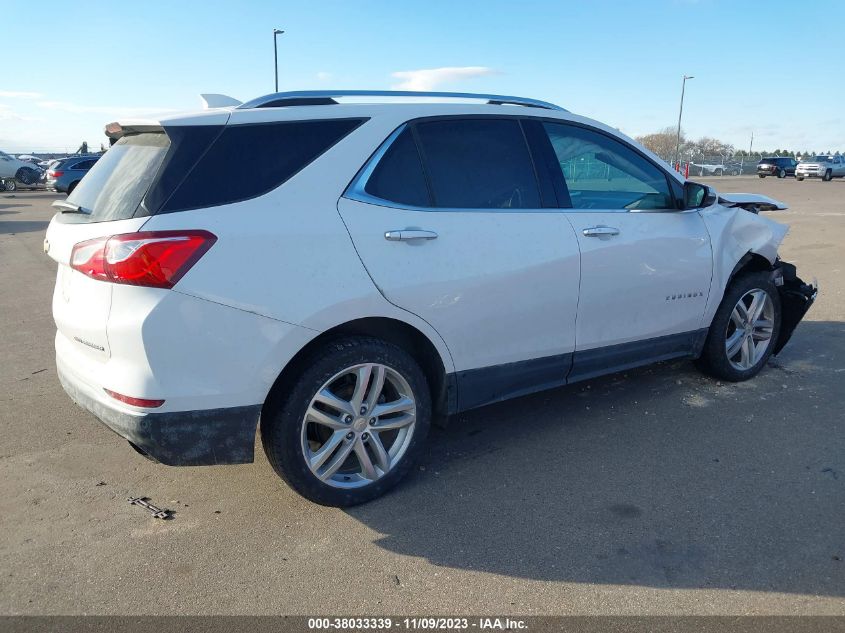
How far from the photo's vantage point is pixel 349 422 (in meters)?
3.20

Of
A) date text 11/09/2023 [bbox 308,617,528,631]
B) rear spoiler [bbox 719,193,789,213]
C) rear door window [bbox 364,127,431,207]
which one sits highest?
rear door window [bbox 364,127,431,207]

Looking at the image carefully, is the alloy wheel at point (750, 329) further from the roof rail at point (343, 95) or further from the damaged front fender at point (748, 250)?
the roof rail at point (343, 95)

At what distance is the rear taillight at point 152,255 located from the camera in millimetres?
2678

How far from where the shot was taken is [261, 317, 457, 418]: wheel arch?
306 cm

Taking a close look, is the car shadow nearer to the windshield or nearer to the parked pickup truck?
the windshield

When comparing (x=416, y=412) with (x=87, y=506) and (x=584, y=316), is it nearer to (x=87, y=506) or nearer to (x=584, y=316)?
(x=584, y=316)

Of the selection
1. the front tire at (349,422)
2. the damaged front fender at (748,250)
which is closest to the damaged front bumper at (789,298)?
the damaged front fender at (748,250)

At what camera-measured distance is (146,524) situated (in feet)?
10.5

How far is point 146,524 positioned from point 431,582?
141 cm

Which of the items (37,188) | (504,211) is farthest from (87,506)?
(37,188)

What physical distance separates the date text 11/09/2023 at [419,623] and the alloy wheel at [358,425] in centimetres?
76

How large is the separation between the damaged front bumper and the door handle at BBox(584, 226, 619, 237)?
189 centimetres

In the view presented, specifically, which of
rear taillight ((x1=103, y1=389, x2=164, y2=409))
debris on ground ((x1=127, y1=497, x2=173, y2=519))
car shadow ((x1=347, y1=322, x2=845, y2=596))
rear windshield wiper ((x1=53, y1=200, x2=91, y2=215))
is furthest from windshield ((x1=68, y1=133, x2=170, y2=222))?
car shadow ((x1=347, y1=322, x2=845, y2=596))

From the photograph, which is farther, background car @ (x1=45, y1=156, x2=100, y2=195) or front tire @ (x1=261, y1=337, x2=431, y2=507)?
background car @ (x1=45, y1=156, x2=100, y2=195)
